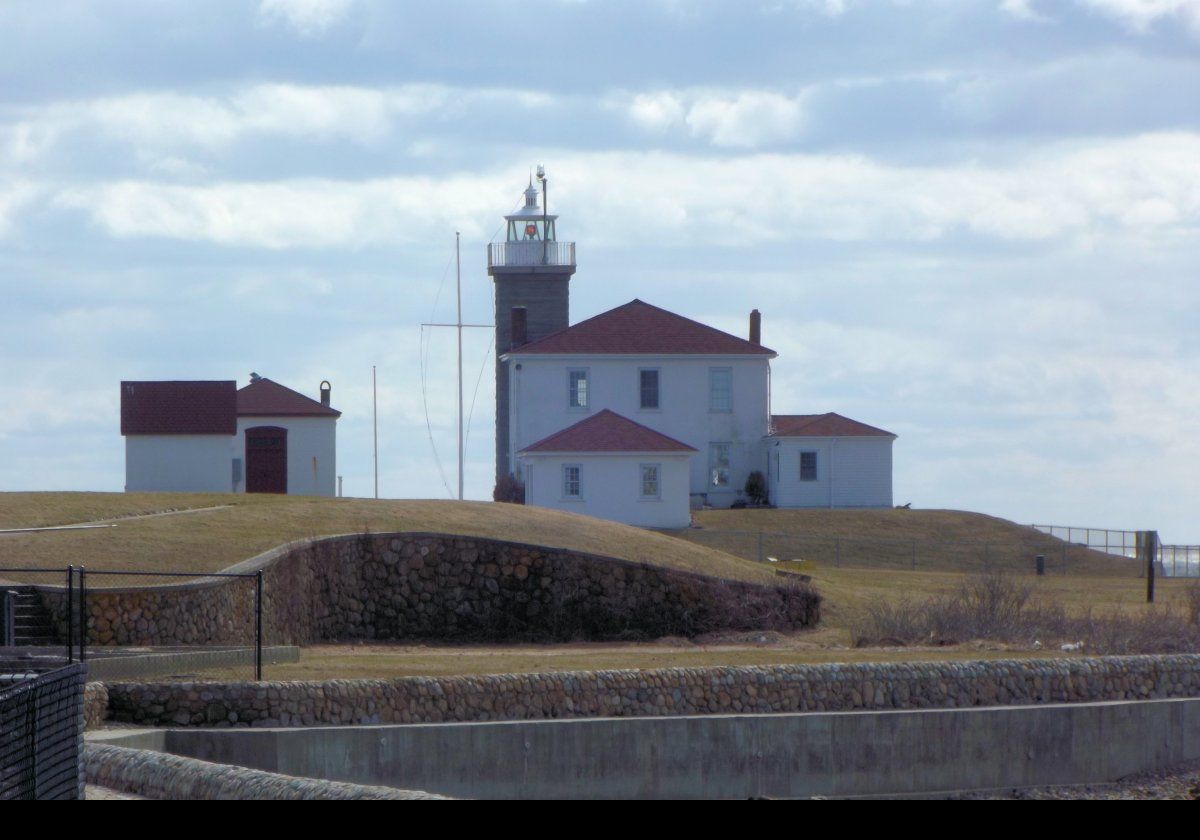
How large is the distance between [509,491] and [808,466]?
34.1 ft

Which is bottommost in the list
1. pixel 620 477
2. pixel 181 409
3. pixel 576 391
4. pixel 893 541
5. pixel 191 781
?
pixel 893 541

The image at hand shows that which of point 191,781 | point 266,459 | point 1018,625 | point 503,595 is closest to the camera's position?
point 191,781

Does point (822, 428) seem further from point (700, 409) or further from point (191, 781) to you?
point (191, 781)

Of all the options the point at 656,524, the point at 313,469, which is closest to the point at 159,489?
the point at 313,469

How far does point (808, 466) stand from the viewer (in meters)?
54.8

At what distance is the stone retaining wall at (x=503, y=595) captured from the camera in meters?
29.4

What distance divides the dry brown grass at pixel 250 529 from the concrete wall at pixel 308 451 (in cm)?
1313

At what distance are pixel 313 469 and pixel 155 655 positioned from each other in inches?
1235

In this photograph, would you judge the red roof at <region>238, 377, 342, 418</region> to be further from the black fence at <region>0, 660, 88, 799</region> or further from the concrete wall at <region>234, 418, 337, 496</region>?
the black fence at <region>0, 660, 88, 799</region>

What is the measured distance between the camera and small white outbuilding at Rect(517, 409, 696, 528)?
4850 cm

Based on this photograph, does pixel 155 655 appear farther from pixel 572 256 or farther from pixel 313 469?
pixel 572 256

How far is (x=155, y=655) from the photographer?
61.7ft

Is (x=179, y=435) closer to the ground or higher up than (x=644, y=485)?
higher up

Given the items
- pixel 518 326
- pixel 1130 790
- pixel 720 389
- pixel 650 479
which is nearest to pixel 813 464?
pixel 720 389
